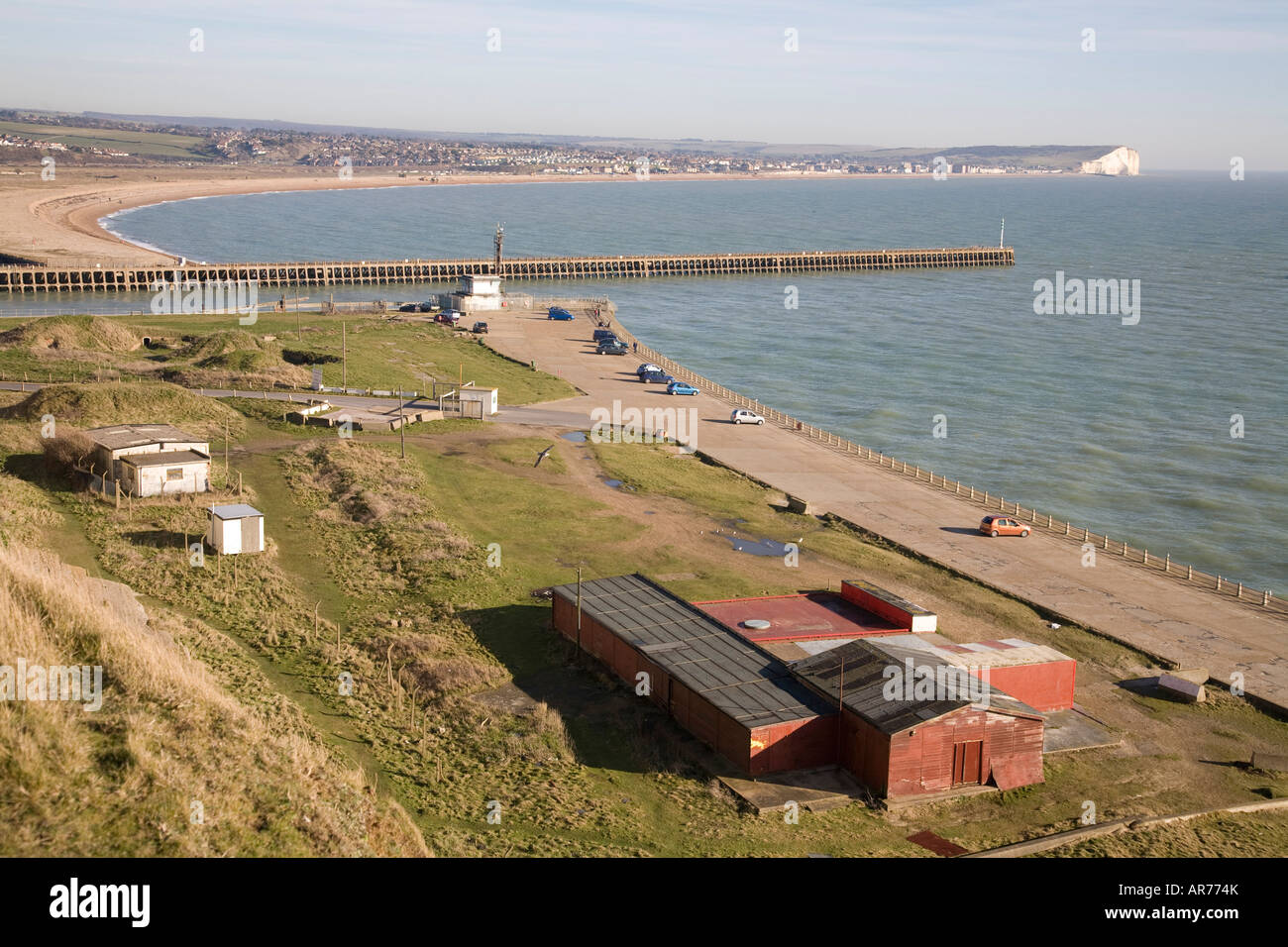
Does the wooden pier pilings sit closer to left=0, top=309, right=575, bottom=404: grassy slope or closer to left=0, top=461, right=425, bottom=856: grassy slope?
left=0, top=309, right=575, bottom=404: grassy slope

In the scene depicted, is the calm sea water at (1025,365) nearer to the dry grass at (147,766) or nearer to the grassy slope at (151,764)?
the grassy slope at (151,764)

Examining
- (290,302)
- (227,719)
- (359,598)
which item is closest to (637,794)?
(227,719)

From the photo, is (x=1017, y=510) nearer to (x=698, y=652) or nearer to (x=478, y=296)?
(x=698, y=652)

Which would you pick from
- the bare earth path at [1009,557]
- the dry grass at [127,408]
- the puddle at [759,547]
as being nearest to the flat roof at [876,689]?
the bare earth path at [1009,557]

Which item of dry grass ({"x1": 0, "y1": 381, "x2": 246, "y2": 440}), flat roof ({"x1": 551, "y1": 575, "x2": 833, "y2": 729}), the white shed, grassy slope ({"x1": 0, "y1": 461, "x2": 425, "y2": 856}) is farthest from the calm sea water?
grassy slope ({"x1": 0, "y1": 461, "x2": 425, "y2": 856})

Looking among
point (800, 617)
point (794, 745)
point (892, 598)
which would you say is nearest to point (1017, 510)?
point (892, 598)

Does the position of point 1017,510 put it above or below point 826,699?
above
